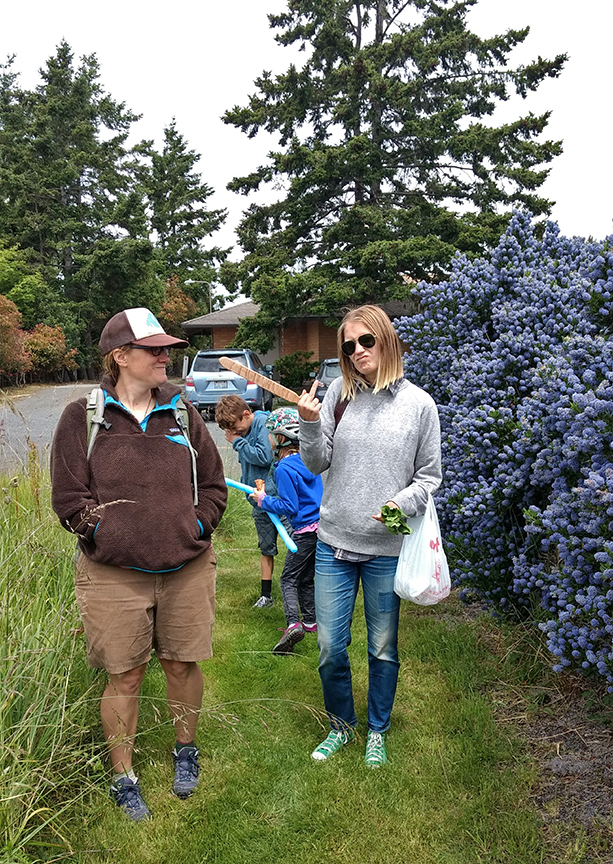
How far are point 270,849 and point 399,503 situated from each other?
53.2 inches

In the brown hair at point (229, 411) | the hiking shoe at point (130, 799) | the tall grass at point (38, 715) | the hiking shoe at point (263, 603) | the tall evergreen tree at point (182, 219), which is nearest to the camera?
the tall grass at point (38, 715)

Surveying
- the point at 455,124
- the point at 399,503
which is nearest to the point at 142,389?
the point at 399,503

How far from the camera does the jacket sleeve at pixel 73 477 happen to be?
248 cm

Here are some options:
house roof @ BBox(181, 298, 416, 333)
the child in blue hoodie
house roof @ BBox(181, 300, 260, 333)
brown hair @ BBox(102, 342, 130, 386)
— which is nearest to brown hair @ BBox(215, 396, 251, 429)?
the child in blue hoodie

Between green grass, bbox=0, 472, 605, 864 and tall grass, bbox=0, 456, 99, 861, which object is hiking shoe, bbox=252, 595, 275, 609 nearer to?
green grass, bbox=0, 472, 605, 864

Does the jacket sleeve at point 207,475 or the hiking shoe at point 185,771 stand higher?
the jacket sleeve at point 207,475

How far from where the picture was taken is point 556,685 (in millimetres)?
3336

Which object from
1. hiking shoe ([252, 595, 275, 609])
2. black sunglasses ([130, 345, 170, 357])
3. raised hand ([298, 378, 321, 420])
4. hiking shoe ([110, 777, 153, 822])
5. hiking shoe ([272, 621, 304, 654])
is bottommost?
hiking shoe ([252, 595, 275, 609])

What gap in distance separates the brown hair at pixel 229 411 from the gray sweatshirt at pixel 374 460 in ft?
6.70

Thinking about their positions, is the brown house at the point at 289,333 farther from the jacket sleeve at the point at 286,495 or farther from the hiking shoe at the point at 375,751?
the hiking shoe at the point at 375,751

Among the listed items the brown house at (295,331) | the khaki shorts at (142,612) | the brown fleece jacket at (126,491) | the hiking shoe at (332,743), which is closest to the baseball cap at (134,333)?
the brown fleece jacket at (126,491)

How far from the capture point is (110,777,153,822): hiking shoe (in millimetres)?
2592

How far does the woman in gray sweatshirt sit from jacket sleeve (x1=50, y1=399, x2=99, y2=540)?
857 millimetres

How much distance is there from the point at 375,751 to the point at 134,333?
205 cm
